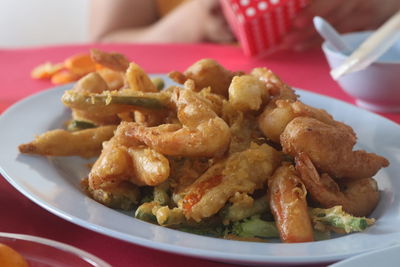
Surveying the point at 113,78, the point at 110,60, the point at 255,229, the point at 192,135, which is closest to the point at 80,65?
the point at 113,78

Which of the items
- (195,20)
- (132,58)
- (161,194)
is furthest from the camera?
(195,20)

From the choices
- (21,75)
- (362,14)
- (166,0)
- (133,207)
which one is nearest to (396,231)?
(133,207)

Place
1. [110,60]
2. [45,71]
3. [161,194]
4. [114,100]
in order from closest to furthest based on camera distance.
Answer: [161,194], [114,100], [110,60], [45,71]

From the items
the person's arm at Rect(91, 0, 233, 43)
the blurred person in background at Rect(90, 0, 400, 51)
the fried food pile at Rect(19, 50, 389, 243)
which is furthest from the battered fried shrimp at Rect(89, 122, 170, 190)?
the person's arm at Rect(91, 0, 233, 43)

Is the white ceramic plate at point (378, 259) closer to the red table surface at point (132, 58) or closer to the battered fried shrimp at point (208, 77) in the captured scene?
the red table surface at point (132, 58)

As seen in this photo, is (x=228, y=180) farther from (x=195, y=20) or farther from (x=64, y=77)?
(x=195, y=20)

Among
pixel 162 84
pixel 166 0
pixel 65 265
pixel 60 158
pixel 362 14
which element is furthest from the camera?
pixel 166 0

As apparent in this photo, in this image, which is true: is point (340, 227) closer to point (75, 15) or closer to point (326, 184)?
point (326, 184)
